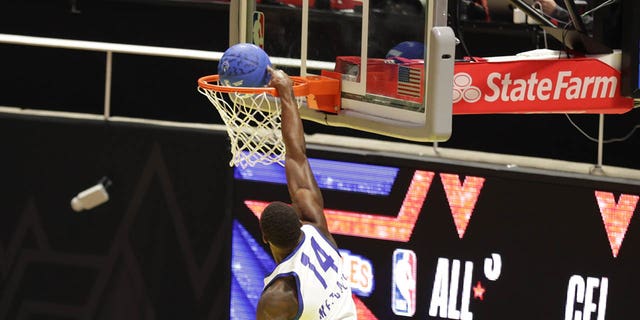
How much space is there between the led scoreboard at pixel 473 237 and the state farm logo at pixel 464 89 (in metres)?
1.42

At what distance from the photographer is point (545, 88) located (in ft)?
24.0

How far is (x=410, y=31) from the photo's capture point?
702cm

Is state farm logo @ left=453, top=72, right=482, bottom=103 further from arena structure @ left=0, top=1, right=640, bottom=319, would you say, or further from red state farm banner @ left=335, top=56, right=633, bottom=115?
arena structure @ left=0, top=1, right=640, bottom=319

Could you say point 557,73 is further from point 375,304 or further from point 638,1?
point 375,304

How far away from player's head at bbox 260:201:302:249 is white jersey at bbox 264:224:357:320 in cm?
Result: 7

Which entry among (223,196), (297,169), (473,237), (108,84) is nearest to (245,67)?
(297,169)

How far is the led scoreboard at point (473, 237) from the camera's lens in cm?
839

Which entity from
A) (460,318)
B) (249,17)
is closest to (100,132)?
(249,17)

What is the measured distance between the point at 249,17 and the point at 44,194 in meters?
2.49

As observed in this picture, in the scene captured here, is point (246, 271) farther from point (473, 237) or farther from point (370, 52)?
point (370, 52)

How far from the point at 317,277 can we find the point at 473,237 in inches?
104

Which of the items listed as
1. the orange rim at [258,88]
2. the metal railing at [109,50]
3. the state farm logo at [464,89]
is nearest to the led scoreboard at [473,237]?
the metal railing at [109,50]

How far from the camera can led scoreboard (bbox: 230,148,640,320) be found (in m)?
8.39

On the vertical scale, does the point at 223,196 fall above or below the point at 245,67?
below
